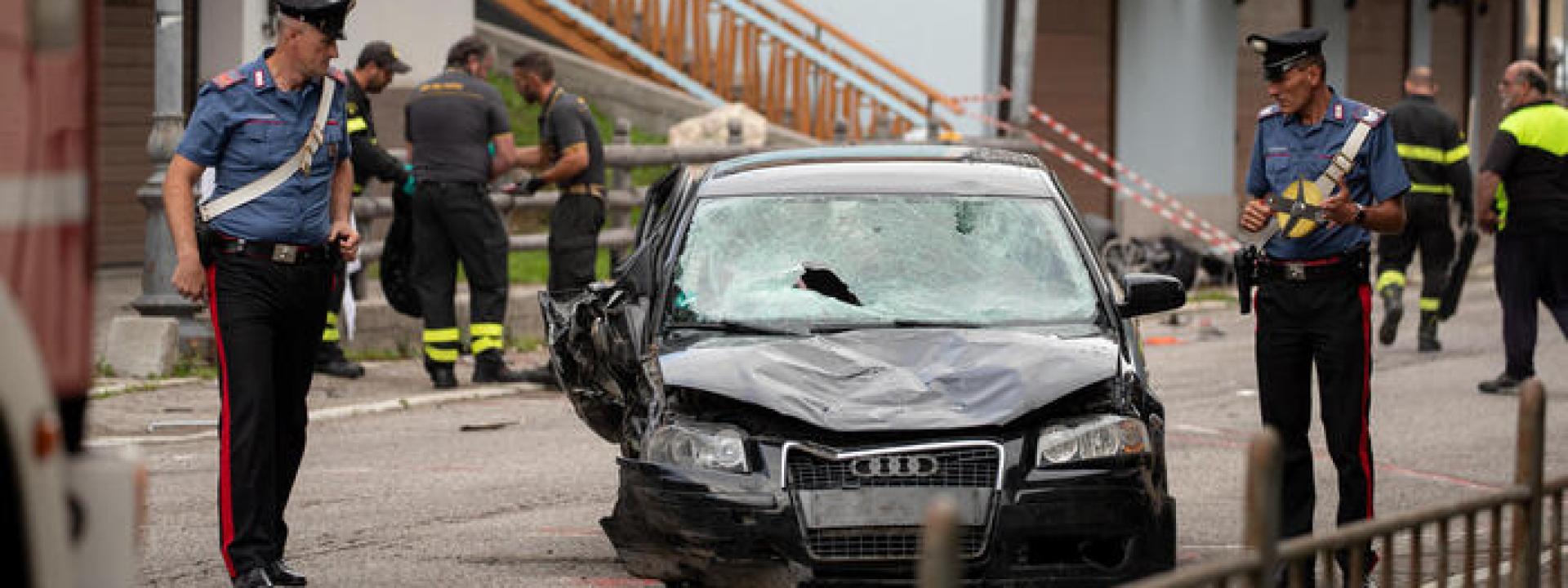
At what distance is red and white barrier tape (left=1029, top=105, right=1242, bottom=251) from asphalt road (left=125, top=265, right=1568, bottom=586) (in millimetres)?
7883

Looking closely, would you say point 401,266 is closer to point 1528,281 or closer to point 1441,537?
point 1528,281

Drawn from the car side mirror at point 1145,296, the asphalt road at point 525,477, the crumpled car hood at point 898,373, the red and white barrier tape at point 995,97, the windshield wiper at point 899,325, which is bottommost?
the asphalt road at point 525,477

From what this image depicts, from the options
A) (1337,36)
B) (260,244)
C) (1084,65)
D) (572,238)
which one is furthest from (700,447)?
(1337,36)

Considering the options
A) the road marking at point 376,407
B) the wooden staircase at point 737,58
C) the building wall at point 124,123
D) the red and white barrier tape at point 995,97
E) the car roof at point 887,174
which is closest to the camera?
the car roof at point 887,174

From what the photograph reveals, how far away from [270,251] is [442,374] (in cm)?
620

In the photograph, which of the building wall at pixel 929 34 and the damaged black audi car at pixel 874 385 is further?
the building wall at pixel 929 34

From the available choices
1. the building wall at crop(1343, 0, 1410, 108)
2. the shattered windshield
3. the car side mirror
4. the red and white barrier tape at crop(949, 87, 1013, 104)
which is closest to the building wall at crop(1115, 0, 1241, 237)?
the red and white barrier tape at crop(949, 87, 1013, 104)

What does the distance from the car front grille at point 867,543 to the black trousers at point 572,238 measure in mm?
7518

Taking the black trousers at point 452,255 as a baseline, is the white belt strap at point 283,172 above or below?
above

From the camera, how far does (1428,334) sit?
16.5m

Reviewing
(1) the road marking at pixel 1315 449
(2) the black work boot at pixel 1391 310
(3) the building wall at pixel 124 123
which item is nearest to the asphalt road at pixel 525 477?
(1) the road marking at pixel 1315 449

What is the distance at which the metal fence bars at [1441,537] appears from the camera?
4.21 meters

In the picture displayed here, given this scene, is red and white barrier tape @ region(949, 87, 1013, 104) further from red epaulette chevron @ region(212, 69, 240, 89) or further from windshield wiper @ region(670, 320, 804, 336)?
red epaulette chevron @ region(212, 69, 240, 89)

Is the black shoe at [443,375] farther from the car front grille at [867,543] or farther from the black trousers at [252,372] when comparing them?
the car front grille at [867,543]
